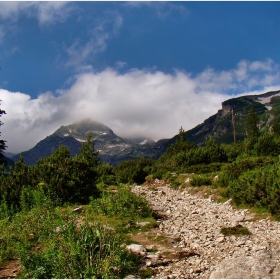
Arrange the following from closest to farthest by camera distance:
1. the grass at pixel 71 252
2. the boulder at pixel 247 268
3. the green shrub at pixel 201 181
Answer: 1. the boulder at pixel 247 268
2. the grass at pixel 71 252
3. the green shrub at pixel 201 181

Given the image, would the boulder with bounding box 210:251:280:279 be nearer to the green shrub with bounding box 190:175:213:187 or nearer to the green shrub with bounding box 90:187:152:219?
the green shrub with bounding box 90:187:152:219

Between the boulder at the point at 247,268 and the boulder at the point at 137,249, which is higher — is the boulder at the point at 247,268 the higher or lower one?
the lower one

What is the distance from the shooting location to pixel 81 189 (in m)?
14.4

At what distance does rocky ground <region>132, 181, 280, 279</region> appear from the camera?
580 centimetres

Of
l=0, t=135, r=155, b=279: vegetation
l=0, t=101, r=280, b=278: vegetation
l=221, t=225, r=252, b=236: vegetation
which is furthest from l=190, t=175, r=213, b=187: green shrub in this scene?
l=221, t=225, r=252, b=236: vegetation

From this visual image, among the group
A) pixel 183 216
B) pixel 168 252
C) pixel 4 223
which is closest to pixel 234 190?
pixel 183 216

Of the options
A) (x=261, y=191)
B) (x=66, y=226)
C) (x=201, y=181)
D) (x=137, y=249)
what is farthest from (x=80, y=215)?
(x=201, y=181)

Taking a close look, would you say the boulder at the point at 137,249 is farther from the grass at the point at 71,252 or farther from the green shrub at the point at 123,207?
the green shrub at the point at 123,207

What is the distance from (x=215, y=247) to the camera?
720cm

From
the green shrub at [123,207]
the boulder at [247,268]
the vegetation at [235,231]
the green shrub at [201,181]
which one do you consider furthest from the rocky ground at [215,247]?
the green shrub at [201,181]

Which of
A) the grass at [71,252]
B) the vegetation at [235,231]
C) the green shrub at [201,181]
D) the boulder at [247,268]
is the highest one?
the green shrub at [201,181]

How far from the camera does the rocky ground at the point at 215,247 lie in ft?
19.0

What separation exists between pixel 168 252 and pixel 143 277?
1386mm

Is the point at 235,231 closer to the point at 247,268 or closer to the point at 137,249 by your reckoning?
the point at 247,268
